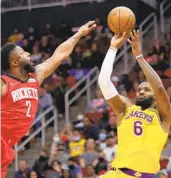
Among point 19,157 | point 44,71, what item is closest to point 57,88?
point 19,157

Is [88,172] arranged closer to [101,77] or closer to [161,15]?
[101,77]

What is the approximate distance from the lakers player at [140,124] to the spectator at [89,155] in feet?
21.2

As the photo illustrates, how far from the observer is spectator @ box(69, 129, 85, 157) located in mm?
13242

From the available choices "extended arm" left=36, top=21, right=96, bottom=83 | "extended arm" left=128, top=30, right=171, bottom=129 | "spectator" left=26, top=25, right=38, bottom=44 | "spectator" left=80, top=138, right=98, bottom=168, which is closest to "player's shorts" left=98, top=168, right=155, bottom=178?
"extended arm" left=128, top=30, right=171, bottom=129

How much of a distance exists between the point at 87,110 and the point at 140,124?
31.2 feet

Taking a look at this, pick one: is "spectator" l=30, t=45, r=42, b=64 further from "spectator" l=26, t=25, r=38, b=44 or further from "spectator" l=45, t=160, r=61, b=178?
"spectator" l=45, t=160, r=61, b=178

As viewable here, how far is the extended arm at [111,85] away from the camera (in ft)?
20.1

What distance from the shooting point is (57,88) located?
52.5ft

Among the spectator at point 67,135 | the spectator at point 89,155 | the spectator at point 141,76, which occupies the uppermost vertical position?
the spectator at point 141,76

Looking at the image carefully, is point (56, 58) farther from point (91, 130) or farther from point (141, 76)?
point (141, 76)

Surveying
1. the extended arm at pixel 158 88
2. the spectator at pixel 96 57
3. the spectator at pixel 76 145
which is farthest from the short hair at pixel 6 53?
the spectator at pixel 96 57

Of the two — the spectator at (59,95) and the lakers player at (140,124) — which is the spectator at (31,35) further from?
the lakers player at (140,124)

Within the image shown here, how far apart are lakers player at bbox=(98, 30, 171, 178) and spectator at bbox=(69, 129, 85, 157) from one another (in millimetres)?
7059

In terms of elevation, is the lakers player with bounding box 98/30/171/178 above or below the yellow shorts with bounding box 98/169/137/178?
above
